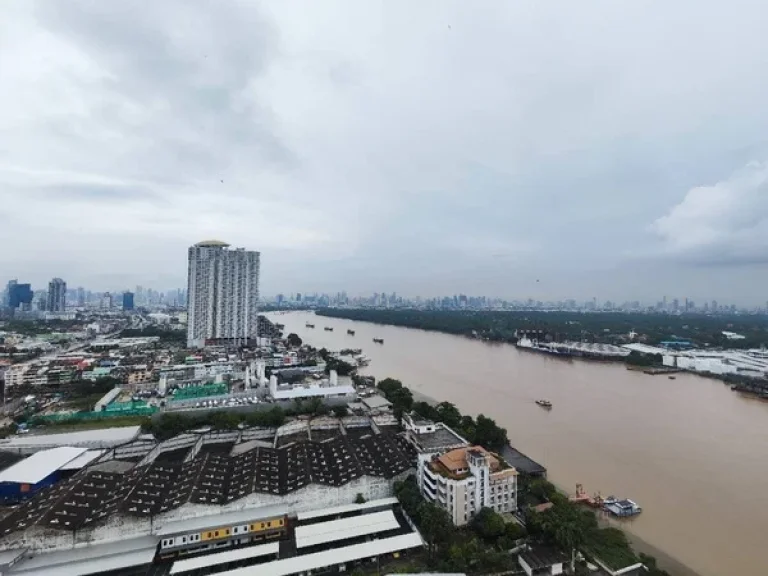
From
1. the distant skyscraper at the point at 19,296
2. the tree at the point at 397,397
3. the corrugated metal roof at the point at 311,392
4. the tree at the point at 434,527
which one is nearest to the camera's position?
the tree at the point at 434,527

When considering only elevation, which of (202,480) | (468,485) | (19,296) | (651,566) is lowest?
(651,566)

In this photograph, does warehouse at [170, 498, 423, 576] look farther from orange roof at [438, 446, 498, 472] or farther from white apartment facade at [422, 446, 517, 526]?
orange roof at [438, 446, 498, 472]

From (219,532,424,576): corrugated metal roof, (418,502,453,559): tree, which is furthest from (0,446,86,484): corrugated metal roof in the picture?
(418,502,453,559): tree

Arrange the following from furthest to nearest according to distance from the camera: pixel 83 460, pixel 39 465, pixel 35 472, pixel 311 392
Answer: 1. pixel 311 392
2. pixel 83 460
3. pixel 39 465
4. pixel 35 472

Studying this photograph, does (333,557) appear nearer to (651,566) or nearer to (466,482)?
(466,482)

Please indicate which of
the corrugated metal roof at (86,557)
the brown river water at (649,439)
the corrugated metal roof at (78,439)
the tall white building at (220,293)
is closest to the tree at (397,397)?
the brown river water at (649,439)

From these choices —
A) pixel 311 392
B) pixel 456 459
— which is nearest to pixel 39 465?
pixel 311 392

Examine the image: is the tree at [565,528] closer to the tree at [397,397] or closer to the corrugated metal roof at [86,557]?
the corrugated metal roof at [86,557]

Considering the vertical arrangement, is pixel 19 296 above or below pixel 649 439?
above

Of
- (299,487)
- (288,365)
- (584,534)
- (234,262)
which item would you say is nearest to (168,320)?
(234,262)
